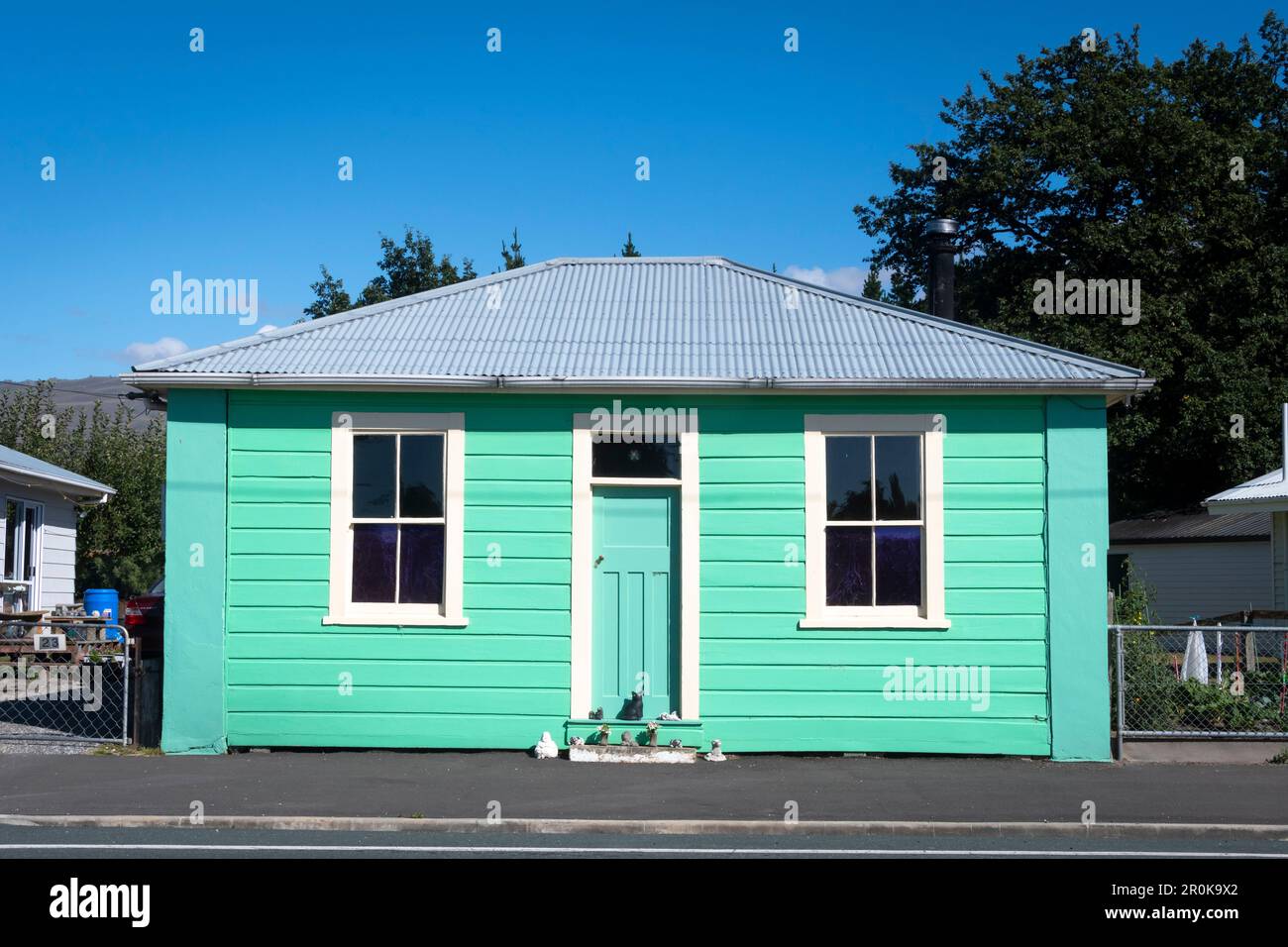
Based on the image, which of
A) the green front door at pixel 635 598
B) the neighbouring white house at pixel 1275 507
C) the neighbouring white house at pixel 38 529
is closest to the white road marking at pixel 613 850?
the green front door at pixel 635 598

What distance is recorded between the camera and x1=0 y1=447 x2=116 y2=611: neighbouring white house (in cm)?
2448

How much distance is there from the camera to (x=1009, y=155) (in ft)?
114

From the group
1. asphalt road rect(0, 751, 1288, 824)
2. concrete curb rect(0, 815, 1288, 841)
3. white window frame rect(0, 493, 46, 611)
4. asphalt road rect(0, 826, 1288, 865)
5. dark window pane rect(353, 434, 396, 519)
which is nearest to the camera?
asphalt road rect(0, 826, 1288, 865)

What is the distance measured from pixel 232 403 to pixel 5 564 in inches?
595

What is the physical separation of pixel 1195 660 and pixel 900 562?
3399 mm

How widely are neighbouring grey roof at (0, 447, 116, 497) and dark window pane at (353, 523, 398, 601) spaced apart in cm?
1302

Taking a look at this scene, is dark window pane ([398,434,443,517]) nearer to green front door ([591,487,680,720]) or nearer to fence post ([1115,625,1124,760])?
green front door ([591,487,680,720])

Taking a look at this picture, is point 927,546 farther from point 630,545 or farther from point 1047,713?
point 630,545

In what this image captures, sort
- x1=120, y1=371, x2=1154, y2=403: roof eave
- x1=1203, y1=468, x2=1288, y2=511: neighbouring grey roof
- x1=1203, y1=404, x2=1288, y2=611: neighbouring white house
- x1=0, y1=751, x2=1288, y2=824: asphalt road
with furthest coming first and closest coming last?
x1=1203, y1=404, x2=1288, y2=611: neighbouring white house → x1=1203, y1=468, x2=1288, y2=511: neighbouring grey roof → x1=120, y1=371, x2=1154, y2=403: roof eave → x1=0, y1=751, x2=1288, y2=824: asphalt road

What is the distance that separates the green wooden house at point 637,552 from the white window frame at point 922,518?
0.02 meters

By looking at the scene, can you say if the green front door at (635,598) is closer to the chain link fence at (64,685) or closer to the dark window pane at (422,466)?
the dark window pane at (422,466)

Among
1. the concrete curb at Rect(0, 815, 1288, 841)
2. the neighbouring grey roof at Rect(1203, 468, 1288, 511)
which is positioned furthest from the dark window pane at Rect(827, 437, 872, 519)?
the neighbouring grey roof at Rect(1203, 468, 1288, 511)

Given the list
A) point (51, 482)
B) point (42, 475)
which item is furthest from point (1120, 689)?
point (51, 482)

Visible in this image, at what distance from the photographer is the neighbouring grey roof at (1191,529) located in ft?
103
